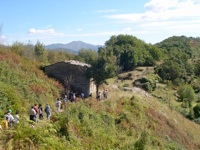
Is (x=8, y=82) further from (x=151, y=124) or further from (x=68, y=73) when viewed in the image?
(x=151, y=124)

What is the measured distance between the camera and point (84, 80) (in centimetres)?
3588

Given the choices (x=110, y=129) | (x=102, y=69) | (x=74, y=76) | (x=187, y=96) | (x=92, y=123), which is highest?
(x=102, y=69)

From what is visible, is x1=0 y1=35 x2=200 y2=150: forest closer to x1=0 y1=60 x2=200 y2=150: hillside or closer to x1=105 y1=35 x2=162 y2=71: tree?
x1=0 y1=60 x2=200 y2=150: hillside

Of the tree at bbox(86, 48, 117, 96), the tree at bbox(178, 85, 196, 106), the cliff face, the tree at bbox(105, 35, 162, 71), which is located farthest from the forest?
the tree at bbox(105, 35, 162, 71)

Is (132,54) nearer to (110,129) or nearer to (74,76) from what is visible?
(74,76)

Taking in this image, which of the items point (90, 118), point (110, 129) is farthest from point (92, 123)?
point (110, 129)

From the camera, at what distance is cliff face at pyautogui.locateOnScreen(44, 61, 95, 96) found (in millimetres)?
35844

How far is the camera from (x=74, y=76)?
119 ft

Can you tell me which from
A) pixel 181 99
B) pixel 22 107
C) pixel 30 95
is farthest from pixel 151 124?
pixel 181 99

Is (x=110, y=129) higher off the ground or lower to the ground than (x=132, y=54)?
lower

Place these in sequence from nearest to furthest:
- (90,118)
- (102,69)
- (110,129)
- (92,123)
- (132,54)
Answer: (92,123)
(90,118)
(110,129)
(102,69)
(132,54)

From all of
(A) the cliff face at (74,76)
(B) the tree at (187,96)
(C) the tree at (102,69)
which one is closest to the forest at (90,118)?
(C) the tree at (102,69)

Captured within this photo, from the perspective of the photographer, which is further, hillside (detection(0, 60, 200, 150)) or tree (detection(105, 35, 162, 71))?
tree (detection(105, 35, 162, 71))

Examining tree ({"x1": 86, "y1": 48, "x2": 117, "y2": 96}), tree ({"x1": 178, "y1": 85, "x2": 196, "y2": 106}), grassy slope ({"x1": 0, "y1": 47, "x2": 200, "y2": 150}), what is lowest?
tree ({"x1": 178, "y1": 85, "x2": 196, "y2": 106})
